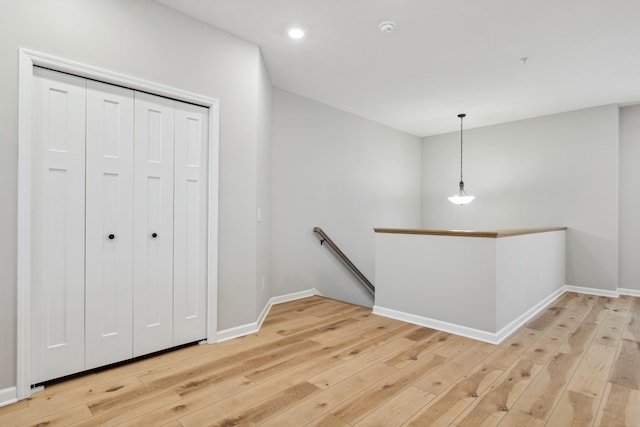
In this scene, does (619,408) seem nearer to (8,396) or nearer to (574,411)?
(574,411)

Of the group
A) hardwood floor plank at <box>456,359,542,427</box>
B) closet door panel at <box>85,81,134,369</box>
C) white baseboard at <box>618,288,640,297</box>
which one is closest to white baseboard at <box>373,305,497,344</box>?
hardwood floor plank at <box>456,359,542,427</box>

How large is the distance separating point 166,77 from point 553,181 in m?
5.32

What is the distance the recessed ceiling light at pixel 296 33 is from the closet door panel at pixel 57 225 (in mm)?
1619

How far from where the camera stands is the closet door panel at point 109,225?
220cm


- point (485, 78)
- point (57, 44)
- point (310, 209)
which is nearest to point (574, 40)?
point (485, 78)

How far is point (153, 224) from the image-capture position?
2.48 meters

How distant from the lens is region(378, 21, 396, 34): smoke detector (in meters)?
2.69

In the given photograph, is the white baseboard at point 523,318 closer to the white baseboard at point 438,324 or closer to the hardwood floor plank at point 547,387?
the white baseboard at point 438,324

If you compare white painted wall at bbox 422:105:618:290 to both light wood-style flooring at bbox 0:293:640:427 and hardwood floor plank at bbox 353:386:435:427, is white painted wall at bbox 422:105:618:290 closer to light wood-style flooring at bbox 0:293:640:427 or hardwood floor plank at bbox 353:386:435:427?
light wood-style flooring at bbox 0:293:640:427

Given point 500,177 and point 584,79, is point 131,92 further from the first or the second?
point 500,177

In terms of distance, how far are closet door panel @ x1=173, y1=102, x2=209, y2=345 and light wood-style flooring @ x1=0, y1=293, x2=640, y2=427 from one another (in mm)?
246

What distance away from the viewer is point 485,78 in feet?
12.4

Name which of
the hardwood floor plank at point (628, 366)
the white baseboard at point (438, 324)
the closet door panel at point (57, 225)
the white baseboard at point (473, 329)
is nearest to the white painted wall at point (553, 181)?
the white baseboard at point (473, 329)

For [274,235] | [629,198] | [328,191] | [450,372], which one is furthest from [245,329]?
[629,198]
